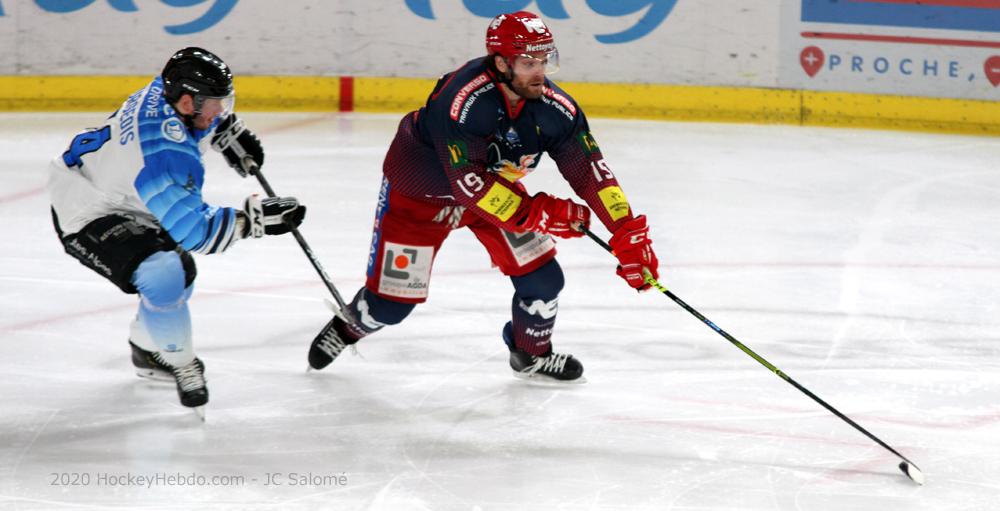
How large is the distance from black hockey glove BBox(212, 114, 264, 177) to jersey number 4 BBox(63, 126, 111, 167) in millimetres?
458

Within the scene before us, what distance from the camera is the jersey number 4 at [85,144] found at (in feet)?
11.7

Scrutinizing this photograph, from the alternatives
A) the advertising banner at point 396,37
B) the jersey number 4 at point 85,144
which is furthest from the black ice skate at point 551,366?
the advertising banner at point 396,37

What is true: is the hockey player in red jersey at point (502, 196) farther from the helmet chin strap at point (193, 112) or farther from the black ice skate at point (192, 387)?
the helmet chin strap at point (193, 112)

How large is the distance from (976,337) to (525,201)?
1.87 m

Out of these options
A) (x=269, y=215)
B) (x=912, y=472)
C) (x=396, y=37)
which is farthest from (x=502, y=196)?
(x=396, y=37)

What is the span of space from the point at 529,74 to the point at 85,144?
1212mm

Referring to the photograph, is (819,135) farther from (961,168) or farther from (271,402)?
(271,402)

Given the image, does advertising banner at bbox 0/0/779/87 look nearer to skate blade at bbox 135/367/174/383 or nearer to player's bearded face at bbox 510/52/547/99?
skate blade at bbox 135/367/174/383

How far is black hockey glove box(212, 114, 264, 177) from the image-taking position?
13.2 feet

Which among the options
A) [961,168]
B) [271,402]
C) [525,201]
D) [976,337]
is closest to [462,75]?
[525,201]

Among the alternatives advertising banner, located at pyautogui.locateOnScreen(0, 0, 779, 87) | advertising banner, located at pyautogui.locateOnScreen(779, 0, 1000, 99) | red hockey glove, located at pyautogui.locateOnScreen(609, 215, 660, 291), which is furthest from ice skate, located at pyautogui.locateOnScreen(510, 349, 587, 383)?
advertising banner, located at pyautogui.locateOnScreen(779, 0, 1000, 99)

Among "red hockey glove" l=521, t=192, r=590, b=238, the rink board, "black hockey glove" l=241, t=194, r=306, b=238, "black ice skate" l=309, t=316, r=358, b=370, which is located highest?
"black hockey glove" l=241, t=194, r=306, b=238

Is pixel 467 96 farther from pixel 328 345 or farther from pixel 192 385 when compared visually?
pixel 192 385

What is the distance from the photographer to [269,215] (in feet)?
11.7
